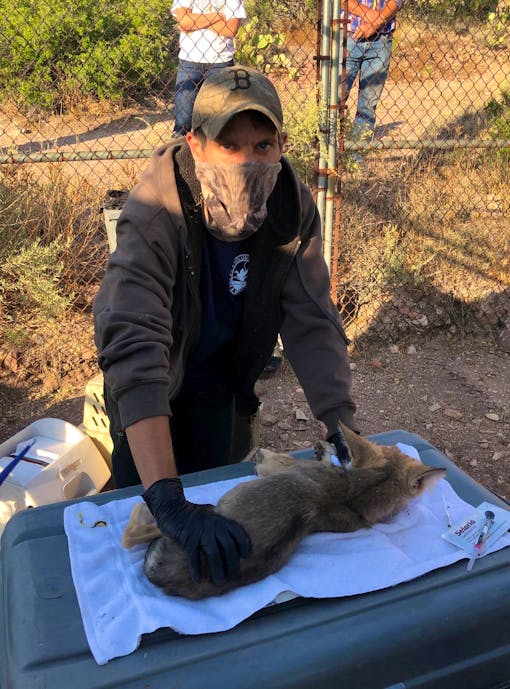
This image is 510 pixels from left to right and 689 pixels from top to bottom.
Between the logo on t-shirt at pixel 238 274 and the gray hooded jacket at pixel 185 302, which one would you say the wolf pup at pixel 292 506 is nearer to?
the gray hooded jacket at pixel 185 302

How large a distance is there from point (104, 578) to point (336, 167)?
340cm

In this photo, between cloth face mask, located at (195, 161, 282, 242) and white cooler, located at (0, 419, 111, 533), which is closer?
cloth face mask, located at (195, 161, 282, 242)

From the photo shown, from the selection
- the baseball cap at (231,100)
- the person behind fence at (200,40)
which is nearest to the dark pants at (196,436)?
the baseball cap at (231,100)

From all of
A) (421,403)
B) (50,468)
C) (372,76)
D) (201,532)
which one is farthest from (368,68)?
(201,532)

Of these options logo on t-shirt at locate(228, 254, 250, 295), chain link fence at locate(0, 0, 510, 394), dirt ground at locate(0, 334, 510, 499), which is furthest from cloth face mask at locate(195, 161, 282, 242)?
dirt ground at locate(0, 334, 510, 499)

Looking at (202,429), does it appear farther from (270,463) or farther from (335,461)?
(335,461)

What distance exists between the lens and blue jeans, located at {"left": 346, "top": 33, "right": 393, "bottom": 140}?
621 cm

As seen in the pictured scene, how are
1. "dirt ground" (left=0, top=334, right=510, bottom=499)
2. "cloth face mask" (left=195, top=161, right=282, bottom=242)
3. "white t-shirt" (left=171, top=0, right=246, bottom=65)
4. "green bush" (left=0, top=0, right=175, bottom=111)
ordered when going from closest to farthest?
"cloth face mask" (left=195, top=161, right=282, bottom=242), "dirt ground" (left=0, top=334, right=510, bottom=499), "white t-shirt" (left=171, top=0, right=246, bottom=65), "green bush" (left=0, top=0, right=175, bottom=111)

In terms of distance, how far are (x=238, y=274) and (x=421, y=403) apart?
2641 millimetres

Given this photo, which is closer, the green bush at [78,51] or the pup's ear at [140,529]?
the pup's ear at [140,529]

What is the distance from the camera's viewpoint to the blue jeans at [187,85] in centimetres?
516

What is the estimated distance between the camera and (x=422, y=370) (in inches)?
191

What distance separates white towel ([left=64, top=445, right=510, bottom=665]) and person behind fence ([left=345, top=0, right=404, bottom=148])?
426 cm

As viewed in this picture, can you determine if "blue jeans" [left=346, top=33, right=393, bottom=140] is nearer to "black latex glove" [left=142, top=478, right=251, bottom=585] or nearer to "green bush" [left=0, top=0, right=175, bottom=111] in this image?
"green bush" [left=0, top=0, right=175, bottom=111]
